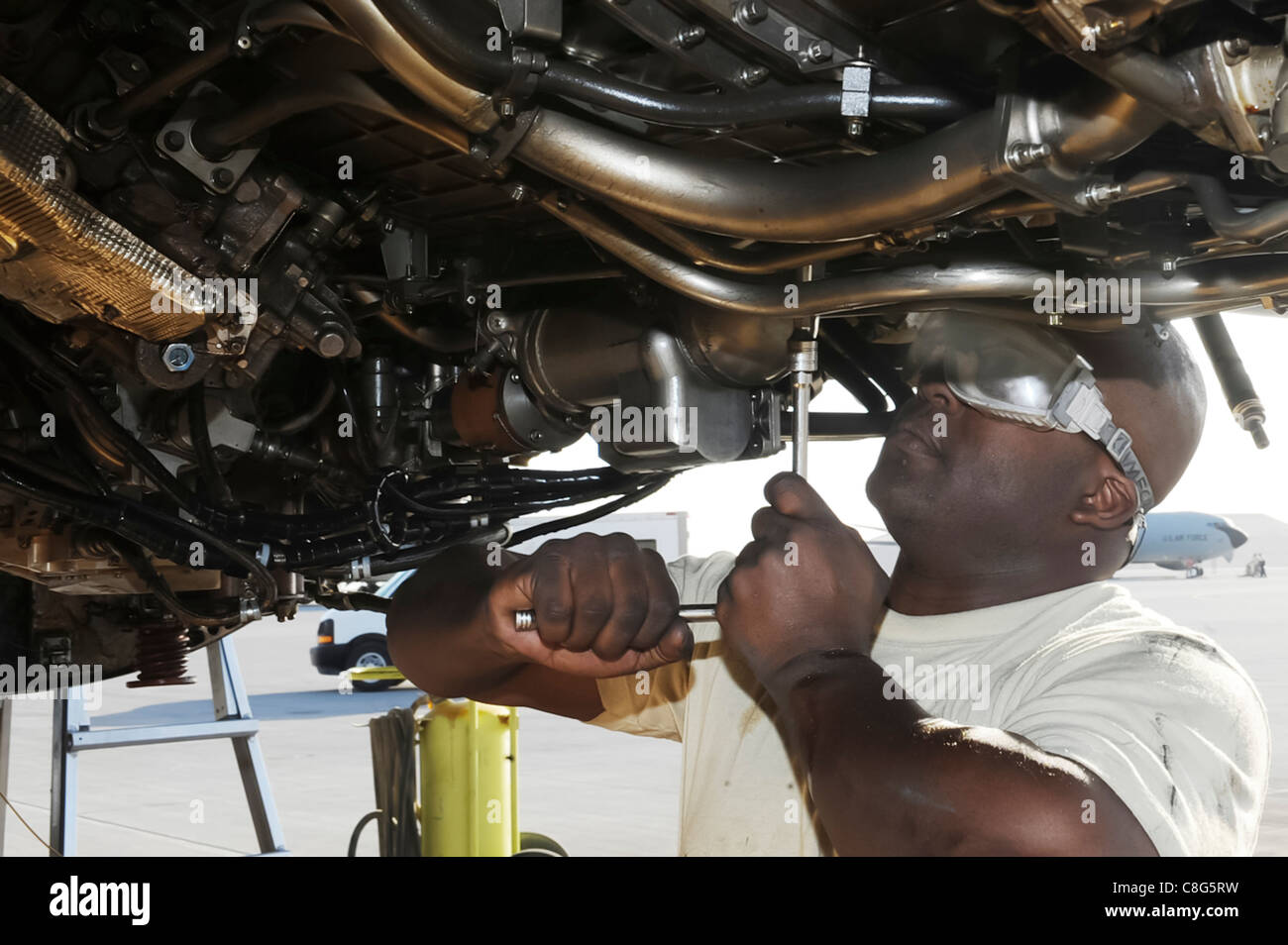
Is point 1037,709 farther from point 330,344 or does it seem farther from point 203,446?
point 203,446

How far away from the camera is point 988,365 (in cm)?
135

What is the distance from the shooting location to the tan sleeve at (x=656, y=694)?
58.7 inches

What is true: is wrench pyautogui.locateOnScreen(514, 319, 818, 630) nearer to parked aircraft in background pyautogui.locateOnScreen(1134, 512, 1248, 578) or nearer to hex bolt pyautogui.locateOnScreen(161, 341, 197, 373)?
hex bolt pyautogui.locateOnScreen(161, 341, 197, 373)

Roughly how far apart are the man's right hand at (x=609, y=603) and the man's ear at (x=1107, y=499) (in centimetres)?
52

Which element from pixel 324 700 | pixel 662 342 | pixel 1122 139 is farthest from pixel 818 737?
pixel 324 700

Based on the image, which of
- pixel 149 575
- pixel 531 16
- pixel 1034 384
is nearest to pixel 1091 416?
pixel 1034 384

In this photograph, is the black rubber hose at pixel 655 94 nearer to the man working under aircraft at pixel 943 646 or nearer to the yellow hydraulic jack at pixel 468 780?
the man working under aircraft at pixel 943 646

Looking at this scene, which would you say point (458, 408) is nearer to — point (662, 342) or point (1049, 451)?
point (662, 342)

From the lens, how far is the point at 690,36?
101 cm

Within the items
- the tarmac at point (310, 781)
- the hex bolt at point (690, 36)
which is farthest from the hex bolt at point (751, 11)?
the tarmac at point (310, 781)

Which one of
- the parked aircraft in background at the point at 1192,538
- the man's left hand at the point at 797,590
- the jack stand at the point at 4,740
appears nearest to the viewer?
the man's left hand at the point at 797,590

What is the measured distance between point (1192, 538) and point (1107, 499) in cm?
2569

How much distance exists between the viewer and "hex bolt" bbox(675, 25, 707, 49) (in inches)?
39.6

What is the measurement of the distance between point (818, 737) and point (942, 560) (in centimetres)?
48
